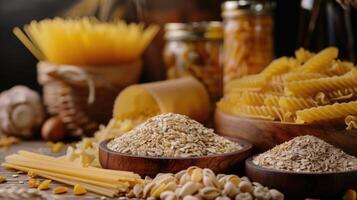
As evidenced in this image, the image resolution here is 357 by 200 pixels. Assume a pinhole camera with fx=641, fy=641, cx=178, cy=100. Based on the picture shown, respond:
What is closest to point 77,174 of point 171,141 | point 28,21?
point 171,141

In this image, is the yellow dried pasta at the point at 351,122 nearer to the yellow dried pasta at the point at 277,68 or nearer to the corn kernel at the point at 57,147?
the yellow dried pasta at the point at 277,68

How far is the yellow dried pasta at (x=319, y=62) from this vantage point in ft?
3.89

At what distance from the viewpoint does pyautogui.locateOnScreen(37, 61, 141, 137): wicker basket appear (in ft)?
4.85

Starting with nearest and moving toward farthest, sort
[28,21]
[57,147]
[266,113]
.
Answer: [266,113] → [57,147] → [28,21]

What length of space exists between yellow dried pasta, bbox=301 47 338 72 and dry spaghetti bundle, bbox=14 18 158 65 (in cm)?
49

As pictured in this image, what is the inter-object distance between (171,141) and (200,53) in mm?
520

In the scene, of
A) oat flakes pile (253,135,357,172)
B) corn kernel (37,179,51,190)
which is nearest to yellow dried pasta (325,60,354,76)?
oat flakes pile (253,135,357,172)

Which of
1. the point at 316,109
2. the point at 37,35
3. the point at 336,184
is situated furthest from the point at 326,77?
the point at 37,35

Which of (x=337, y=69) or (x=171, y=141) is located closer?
(x=171, y=141)

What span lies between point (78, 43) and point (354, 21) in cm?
68

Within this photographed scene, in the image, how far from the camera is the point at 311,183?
93 centimetres

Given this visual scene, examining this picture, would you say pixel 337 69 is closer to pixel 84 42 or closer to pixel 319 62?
pixel 319 62

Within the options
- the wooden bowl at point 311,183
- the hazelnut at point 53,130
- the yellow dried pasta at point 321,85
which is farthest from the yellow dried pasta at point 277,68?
the hazelnut at point 53,130

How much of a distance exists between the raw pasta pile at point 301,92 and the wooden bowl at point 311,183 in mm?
150
